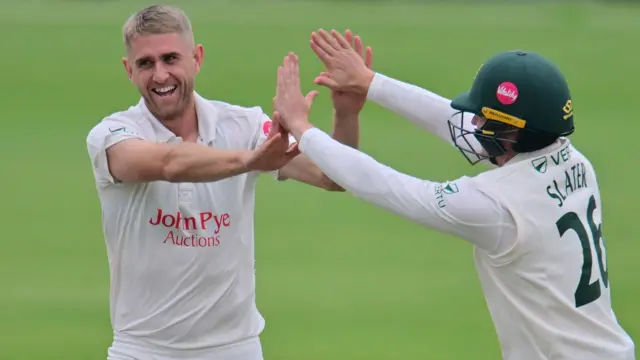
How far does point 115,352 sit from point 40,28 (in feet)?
46.6

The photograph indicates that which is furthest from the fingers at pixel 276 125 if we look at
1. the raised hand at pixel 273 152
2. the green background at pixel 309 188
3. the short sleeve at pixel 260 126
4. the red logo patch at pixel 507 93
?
the green background at pixel 309 188

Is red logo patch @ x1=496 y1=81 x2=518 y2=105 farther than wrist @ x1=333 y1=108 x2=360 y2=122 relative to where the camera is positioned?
No

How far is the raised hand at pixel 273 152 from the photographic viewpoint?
4.73 metres

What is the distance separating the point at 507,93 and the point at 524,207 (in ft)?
1.42

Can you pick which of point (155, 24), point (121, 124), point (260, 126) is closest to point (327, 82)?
point (260, 126)

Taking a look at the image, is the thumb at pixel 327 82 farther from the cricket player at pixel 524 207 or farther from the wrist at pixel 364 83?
the cricket player at pixel 524 207

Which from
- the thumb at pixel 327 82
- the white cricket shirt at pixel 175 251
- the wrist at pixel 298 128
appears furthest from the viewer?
the thumb at pixel 327 82

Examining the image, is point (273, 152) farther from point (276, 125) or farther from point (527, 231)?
point (527, 231)

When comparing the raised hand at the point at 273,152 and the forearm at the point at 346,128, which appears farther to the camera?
the forearm at the point at 346,128

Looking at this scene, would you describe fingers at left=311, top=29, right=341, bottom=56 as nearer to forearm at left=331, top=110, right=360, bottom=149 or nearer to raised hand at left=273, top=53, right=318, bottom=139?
forearm at left=331, top=110, right=360, bottom=149

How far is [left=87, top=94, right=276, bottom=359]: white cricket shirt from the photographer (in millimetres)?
4996

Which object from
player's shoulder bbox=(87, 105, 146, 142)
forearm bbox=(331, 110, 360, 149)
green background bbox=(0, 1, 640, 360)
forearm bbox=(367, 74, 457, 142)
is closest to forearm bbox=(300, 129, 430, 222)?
forearm bbox=(331, 110, 360, 149)

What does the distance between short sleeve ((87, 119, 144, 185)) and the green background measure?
3.15 meters

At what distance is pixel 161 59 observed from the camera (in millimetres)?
4988
